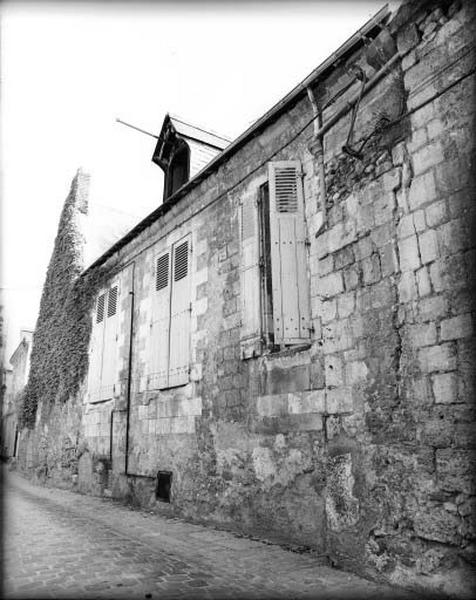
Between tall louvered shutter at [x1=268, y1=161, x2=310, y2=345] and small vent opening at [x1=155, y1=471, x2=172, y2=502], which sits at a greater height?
tall louvered shutter at [x1=268, y1=161, x2=310, y2=345]

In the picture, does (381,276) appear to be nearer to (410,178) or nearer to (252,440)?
(410,178)

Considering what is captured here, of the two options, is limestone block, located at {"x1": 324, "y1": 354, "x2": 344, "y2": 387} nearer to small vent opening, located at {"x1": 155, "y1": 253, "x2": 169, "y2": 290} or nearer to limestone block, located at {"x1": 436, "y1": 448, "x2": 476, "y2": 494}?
limestone block, located at {"x1": 436, "y1": 448, "x2": 476, "y2": 494}

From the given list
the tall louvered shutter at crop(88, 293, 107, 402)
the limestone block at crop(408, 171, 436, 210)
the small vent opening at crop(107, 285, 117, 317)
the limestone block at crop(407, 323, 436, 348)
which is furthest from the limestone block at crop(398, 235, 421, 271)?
the tall louvered shutter at crop(88, 293, 107, 402)

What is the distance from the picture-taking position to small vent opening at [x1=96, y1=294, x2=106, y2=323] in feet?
32.0

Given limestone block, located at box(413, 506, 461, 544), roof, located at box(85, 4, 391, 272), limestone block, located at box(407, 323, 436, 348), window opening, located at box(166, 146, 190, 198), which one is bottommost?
limestone block, located at box(413, 506, 461, 544)

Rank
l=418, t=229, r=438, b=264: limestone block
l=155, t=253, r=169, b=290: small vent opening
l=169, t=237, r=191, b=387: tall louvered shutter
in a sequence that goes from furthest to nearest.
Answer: l=155, t=253, r=169, b=290: small vent opening
l=169, t=237, r=191, b=387: tall louvered shutter
l=418, t=229, r=438, b=264: limestone block

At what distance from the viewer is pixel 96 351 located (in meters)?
9.62

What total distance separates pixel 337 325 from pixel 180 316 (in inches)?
126

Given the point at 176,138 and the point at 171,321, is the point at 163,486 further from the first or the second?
the point at 176,138

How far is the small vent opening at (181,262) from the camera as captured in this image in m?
7.09

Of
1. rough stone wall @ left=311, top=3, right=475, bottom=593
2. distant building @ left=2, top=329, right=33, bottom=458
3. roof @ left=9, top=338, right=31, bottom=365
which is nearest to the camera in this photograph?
rough stone wall @ left=311, top=3, right=475, bottom=593

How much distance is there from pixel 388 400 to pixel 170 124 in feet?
21.8

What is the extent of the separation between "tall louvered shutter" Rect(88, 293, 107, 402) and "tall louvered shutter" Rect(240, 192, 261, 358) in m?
4.76

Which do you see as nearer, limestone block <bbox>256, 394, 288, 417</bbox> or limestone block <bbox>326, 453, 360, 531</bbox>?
limestone block <bbox>326, 453, 360, 531</bbox>
